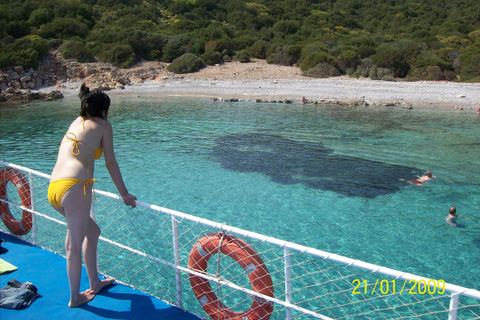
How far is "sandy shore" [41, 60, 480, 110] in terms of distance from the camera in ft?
68.9

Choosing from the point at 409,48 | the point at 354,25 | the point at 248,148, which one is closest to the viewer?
the point at 248,148

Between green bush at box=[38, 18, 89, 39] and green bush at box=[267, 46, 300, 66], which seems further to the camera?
green bush at box=[38, 18, 89, 39]

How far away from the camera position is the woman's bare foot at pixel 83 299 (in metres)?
3.17

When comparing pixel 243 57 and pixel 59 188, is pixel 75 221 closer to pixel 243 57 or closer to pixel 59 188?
pixel 59 188

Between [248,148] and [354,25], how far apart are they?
1660 inches

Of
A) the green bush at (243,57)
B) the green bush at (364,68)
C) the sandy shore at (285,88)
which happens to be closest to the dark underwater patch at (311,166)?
the sandy shore at (285,88)

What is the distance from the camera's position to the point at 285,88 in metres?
24.7

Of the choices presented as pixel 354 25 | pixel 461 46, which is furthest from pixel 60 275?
pixel 354 25

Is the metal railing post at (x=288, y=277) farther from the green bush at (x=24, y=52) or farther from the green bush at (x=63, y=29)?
the green bush at (x=63, y=29)

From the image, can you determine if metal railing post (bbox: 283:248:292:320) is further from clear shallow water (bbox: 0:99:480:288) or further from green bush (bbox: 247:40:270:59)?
green bush (bbox: 247:40:270:59)

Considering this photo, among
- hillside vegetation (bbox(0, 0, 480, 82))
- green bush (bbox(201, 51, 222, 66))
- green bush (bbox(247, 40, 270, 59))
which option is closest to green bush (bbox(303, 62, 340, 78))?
hillside vegetation (bbox(0, 0, 480, 82))

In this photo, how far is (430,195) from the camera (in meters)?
8.25

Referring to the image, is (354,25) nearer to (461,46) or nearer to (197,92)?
(461,46)

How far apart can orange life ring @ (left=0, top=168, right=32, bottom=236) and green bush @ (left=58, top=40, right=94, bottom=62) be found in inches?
1190
